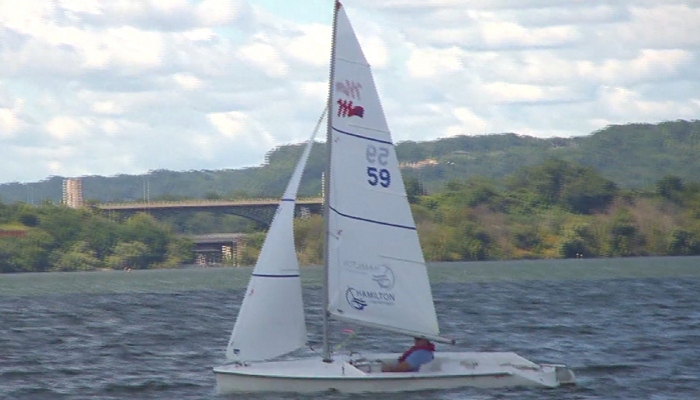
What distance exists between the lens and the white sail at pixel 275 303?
2577 cm

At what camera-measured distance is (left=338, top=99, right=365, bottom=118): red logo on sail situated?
83.0 ft

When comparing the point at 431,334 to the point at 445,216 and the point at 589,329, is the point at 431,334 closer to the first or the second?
the point at 589,329

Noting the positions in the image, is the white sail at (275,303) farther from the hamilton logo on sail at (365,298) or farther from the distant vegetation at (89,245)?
the distant vegetation at (89,245)

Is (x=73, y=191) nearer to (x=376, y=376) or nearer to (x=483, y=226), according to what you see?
(x=483, y=226)

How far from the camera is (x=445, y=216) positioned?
12675 cm

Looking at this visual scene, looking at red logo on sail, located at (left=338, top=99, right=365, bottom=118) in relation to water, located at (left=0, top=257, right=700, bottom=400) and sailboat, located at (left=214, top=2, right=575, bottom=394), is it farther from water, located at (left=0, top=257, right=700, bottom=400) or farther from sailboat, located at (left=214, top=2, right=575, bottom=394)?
water, located at (left=0, top=257, right=700, bottom=400)

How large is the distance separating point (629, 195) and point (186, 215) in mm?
48185

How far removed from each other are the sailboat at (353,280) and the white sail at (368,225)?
0.8 inches

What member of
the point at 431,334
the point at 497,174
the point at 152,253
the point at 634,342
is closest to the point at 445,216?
the point at 152,253

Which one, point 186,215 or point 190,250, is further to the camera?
point 186,215

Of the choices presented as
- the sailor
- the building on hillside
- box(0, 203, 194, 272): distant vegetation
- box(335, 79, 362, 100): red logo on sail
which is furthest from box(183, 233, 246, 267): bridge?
box(335, 79, 362, 100): red logo on sail

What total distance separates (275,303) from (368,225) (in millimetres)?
2455

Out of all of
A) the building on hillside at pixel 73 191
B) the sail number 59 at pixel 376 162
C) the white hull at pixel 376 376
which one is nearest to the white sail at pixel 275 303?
the white hull at pixel 376 376

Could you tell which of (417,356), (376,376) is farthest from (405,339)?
(376,376)
